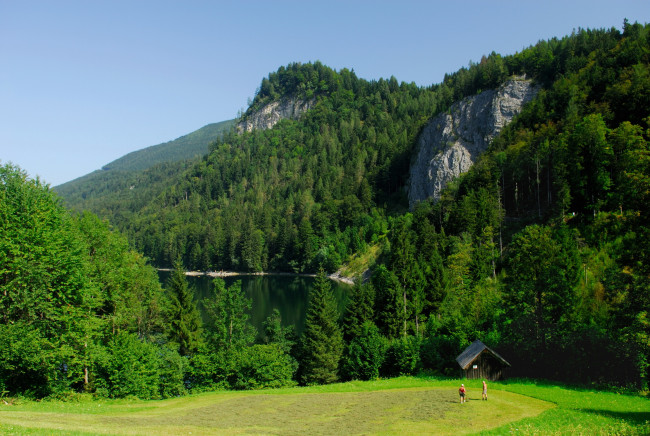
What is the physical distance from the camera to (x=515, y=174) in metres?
81.0

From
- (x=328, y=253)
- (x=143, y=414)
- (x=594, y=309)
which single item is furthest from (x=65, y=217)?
(x=328, y=253)

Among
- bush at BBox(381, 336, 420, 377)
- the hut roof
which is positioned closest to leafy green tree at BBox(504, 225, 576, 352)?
the hut roof

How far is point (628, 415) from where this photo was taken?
22875 millimetres

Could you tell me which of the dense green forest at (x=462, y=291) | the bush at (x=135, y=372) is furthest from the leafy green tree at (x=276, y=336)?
the bush at (x=135, y=372)

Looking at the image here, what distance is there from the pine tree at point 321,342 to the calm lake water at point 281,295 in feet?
59.0

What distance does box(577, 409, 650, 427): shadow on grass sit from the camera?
21.3m

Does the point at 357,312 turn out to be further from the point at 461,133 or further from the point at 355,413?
the point at 461,133

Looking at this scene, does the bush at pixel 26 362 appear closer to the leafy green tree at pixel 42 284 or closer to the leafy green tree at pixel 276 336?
the leafy green tree at pixel 42 284

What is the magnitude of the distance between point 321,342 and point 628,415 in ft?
81.6

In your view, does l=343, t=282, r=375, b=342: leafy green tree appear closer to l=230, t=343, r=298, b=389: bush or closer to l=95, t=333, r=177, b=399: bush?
l=230, t=343, r=298, b=389: bush

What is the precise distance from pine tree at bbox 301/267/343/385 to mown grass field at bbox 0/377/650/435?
641 centimetres

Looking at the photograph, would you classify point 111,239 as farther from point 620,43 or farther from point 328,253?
point 620,43

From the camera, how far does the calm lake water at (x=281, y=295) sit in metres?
67.9

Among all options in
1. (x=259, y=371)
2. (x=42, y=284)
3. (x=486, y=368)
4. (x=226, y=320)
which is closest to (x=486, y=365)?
(x=486, y=368)
